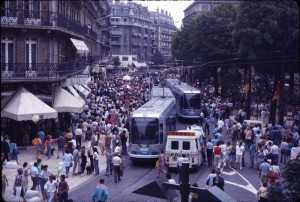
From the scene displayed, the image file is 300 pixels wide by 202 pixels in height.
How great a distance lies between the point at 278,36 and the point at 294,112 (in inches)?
246

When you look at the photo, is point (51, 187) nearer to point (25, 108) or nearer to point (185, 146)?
point (185, 146)

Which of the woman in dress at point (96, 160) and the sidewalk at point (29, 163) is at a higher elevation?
the woman in dress at point (96, 160)

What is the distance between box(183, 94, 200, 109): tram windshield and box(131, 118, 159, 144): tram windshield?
17061 millimetres

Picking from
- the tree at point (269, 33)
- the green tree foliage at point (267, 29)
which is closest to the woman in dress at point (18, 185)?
the tree at point (269, 33)

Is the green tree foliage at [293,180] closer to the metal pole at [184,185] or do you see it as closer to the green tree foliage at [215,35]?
the metal pole at [184,185]

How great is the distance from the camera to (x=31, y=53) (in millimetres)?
33406

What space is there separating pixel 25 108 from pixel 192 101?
A: 18.5 meters

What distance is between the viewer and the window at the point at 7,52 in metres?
31.2

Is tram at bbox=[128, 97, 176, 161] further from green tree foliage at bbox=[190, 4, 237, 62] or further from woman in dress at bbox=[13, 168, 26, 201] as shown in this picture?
green tree foliage at bbox=[190, 4, 237, 62]

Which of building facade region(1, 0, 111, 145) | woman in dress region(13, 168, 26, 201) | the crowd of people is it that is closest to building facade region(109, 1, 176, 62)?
building facade region(1, 0, 111, 145)

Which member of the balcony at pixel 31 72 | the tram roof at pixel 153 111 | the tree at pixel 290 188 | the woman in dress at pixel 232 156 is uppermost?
the balcony at pixel 31 72

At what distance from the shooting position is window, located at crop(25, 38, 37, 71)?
32.6m

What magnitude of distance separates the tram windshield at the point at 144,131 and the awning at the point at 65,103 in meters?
7.98

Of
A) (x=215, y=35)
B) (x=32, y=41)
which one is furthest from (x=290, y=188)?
(x=215, y=35)
